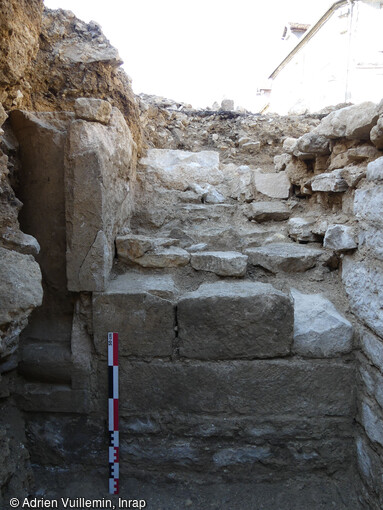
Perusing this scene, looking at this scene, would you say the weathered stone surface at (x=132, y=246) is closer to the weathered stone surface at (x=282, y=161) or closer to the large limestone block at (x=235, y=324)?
the large limestone block at (x=235, y=324)

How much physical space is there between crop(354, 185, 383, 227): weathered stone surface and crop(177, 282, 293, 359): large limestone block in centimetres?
62

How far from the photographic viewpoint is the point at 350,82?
34.0ft

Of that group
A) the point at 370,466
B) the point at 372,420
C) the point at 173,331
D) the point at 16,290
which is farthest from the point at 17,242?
the point at 370,466

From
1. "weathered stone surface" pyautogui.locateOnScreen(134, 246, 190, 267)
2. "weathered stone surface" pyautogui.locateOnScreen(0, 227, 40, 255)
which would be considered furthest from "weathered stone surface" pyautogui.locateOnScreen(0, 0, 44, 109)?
"weathered stone surface" pyautogui.locateOnScreen(134, 246, 190, 267)

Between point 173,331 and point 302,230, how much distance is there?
1.24 meters

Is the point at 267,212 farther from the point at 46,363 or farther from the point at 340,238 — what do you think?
the point at 46,363

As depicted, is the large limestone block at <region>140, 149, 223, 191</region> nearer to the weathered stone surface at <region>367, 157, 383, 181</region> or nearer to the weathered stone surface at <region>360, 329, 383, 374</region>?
the weathered stone surface at <region>367, 157, 383, 181</region>

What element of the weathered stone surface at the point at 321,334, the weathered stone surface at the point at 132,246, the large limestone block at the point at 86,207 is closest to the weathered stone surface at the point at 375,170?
the weathered stone surface at the point at 321,334

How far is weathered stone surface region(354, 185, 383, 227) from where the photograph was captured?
5.93 feet

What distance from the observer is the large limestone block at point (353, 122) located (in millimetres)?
2012

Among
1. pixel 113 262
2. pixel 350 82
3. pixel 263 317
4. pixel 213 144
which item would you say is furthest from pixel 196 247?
pixel 350 82

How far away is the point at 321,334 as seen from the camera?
201 cm

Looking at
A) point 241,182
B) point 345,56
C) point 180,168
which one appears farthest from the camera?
point 345,56

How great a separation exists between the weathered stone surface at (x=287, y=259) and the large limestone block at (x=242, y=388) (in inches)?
24.6
